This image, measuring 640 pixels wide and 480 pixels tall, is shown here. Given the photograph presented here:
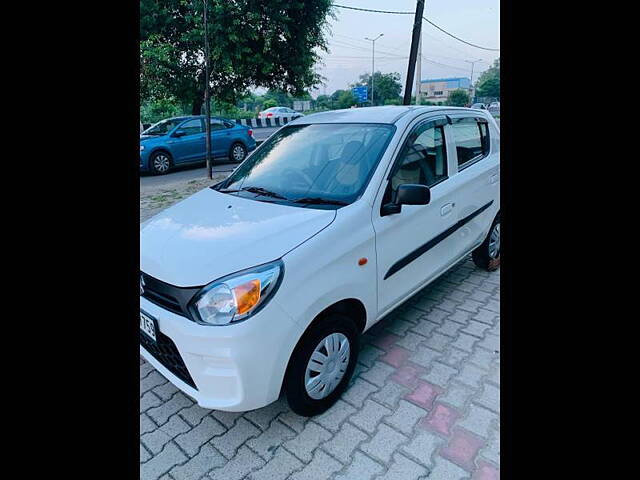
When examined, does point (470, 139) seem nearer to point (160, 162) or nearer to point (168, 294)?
point (168, 294)

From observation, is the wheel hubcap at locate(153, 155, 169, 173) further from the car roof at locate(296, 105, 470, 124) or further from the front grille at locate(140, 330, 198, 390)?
the front grille at locate(140, 330, 198, 390)

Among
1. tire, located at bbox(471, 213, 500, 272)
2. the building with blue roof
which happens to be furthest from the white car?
the building with blue roof

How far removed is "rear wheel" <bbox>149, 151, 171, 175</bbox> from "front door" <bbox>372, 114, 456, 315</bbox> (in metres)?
9.48

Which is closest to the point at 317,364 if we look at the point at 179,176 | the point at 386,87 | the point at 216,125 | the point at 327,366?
the point at 327,366

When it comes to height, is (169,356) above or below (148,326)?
below

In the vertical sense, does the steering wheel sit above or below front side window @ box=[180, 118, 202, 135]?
below

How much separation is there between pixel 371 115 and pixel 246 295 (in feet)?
6.11

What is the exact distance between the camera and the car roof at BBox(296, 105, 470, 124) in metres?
3.03

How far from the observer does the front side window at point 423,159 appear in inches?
110

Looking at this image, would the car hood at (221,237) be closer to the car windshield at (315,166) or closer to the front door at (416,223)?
the car windshield at (315,166)

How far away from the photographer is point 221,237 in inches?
89.2
